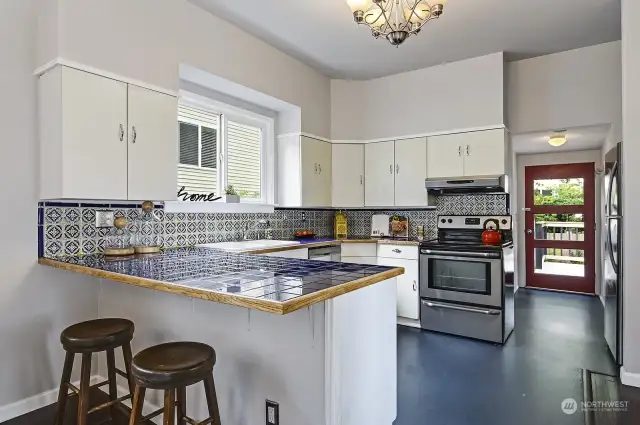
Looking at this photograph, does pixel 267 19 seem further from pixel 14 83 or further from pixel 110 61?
pixel 14 83

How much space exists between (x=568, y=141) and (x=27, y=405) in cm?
Answer: 616

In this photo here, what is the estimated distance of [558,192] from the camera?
5758 millimetres

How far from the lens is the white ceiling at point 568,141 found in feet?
15.1

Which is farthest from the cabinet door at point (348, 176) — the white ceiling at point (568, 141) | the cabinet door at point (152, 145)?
the cabinet door at point (152, 145)

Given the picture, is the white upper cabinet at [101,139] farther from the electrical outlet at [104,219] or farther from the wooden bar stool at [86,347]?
the wooden bar stool at [86,347]

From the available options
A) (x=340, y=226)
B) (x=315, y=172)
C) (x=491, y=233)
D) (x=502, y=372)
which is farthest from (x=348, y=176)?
(x=502, y=372)

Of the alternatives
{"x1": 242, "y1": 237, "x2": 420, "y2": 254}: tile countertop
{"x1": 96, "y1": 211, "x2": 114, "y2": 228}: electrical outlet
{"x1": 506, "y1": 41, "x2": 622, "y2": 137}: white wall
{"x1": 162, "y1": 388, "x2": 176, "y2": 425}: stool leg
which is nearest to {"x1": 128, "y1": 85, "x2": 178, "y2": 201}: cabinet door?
{"x1": 96, "y1": 211, "x2": 114, "y2": 228}: electrical outlet

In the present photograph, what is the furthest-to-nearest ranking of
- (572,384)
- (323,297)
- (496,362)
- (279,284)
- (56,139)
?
(496,362), (572,384), (56,139), (279,284), (323,297)

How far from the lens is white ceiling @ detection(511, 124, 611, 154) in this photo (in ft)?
15.1

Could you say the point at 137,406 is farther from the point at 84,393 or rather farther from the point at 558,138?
the point at 558,138

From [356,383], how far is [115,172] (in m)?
1.87

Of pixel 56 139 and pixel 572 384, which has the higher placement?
pixel 56 139

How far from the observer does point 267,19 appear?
10.3 ft

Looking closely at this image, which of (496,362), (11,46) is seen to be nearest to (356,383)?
(496,362)
